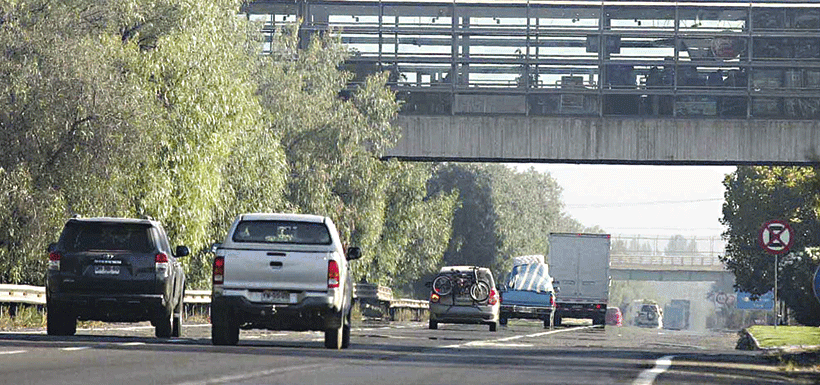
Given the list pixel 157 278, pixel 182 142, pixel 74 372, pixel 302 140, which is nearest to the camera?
pixel 74 372

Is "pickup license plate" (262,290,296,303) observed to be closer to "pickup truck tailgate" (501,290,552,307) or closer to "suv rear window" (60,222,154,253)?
"suv rear window" (60,222,154,253)

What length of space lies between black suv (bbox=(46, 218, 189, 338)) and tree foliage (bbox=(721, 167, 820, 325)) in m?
41.2

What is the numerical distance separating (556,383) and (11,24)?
69.7 ft

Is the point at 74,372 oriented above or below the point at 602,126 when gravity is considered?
below

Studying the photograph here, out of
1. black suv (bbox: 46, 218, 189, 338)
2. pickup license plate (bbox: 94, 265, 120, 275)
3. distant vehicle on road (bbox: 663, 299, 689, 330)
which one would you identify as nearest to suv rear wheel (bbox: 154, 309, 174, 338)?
black suv (bbox: 46, 218, 189, 338)

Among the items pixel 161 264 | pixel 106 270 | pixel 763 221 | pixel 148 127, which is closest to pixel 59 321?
pixel 106 270

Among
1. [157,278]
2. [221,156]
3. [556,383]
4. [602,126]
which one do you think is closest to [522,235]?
[602,126]

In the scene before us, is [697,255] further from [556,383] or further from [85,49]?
[556,383]

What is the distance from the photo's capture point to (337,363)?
61.2ft

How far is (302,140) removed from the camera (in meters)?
54.6

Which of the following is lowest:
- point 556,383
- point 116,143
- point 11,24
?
point 556,383

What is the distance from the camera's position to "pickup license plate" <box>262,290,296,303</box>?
2217 centimetres

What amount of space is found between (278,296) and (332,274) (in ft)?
2.61

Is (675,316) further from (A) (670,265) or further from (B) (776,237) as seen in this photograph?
(B) (776,237)
